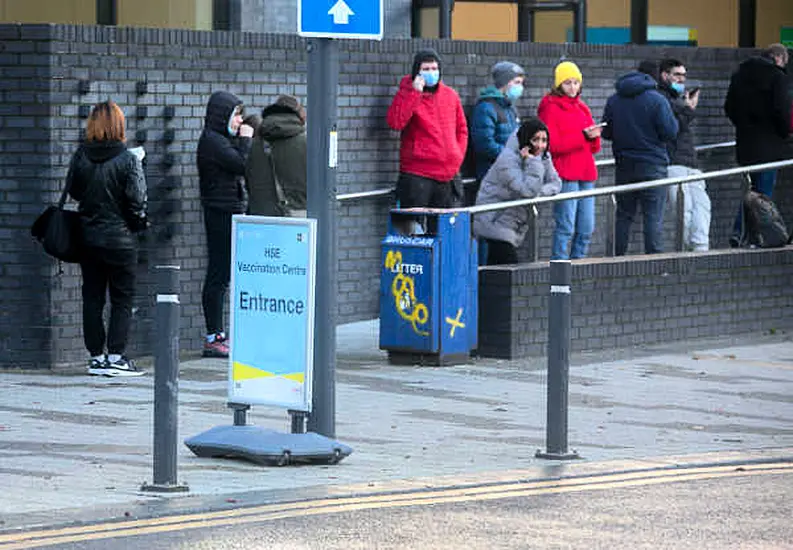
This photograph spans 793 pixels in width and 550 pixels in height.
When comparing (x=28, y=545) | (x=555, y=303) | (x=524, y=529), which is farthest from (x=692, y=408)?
(x=28, y=545)

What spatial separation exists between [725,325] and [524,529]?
27.2ft

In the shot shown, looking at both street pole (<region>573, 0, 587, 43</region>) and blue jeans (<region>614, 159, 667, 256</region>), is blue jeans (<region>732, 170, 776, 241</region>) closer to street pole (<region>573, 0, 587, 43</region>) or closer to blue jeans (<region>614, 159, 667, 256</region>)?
blue jeans (<region>614, 159, 667, 256</region>)

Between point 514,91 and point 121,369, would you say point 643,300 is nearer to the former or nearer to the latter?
point 514,91

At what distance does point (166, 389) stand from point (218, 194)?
18.0 feet

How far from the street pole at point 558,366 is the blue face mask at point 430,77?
234 inches

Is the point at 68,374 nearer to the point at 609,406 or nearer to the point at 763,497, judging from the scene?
the point at 609,406

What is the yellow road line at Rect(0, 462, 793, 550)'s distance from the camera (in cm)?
824

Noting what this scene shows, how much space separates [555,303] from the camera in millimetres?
10438

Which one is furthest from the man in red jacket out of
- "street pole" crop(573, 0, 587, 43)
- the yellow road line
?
the yellow road line

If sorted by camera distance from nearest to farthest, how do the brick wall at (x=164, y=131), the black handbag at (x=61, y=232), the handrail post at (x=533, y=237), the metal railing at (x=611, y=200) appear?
the black handbag at (x=61, y=232) < the brick wall at (x=164, y=131) < the metal railing at (x=611, y=200) < the handrail post at (x=533, y=237)

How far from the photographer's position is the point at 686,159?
18078 millimetres

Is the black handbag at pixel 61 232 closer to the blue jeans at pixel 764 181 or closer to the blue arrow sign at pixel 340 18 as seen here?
the blue arrow sign at pixel 340 18

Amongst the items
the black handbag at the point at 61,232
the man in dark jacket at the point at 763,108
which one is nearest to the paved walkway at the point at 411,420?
the black handbag at the point at 61,232

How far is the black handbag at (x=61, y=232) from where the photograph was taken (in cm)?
1337
